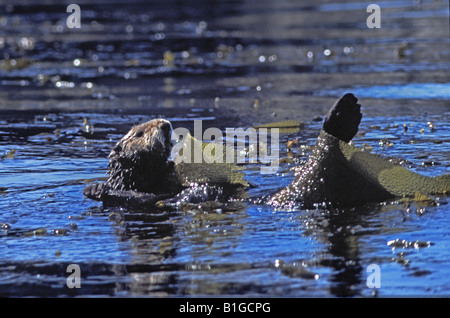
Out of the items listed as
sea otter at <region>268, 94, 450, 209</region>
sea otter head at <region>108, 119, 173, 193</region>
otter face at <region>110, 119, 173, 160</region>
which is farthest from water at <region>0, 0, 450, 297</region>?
otter face at <region>110, 119, 173, 160</region>

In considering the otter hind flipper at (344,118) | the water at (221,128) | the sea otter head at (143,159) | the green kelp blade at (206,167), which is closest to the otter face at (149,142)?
the sea otter head at (143,159)

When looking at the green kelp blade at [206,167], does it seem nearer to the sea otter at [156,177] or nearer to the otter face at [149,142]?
the sea otter at [156,177]

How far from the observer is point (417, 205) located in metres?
5.11

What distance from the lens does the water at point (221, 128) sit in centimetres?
417

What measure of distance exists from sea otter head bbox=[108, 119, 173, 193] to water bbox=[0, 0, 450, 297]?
0.28 metres

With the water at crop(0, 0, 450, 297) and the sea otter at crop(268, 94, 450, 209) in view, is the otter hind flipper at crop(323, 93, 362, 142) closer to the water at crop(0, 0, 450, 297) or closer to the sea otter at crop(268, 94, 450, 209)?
the sea otter at crop(268, 94, 450, 209)

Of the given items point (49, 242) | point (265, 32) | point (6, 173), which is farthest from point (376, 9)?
point (49, 242)

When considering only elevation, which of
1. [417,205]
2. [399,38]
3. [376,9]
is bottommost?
[417,205]

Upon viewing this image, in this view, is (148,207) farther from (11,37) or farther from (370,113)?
(11,37)

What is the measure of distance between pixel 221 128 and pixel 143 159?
2.80 m

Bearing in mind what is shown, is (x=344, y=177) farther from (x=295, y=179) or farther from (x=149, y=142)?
(x=149, y=142)

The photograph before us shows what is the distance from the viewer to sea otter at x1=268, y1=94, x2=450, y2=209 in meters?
4.96
